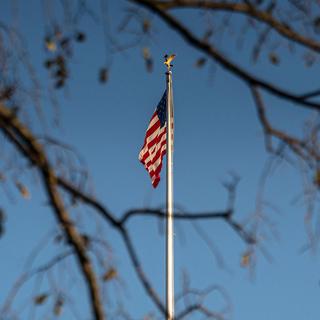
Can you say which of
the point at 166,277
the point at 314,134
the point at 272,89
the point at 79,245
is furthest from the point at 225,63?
the point at 166,277

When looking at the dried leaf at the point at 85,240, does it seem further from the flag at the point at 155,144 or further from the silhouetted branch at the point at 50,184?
the flag at the point at 155,144

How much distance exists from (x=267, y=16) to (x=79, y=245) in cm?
118

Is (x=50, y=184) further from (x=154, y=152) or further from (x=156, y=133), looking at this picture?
(x=156, y=133)

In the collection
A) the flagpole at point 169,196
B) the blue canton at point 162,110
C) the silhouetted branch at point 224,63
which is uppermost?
the blue canton at point 162,110

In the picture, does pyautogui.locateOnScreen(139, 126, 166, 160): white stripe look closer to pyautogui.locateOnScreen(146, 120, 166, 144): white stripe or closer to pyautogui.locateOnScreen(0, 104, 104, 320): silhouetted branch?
pyautogui.locateOnScreen(146, 120, 166, 144): white stripe

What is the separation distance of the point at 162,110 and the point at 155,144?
77 cm

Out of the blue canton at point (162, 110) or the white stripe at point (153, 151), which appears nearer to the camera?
the white stripe at point (153, 151)

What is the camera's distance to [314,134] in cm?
382

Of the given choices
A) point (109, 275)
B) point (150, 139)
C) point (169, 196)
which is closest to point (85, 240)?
point (109, 275)

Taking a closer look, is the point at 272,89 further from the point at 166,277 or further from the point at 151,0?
the point at 166,277

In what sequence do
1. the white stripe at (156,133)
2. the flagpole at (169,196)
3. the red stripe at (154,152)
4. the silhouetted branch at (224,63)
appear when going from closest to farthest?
the silhouetted branch at (224,63)
the flagpole at (169,196)
the red stripe at (154,152)
the white stripe at (156,133)

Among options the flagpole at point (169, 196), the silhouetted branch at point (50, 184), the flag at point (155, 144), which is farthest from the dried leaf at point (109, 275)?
the flag at point (155, 144)

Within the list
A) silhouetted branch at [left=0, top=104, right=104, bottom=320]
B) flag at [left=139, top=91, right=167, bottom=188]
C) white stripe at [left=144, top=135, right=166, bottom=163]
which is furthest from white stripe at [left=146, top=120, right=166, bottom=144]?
silhouetted branch at [left=0, top=104, right=104, bottom=320]

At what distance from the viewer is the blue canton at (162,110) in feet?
51.3
